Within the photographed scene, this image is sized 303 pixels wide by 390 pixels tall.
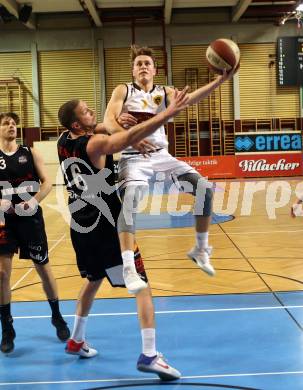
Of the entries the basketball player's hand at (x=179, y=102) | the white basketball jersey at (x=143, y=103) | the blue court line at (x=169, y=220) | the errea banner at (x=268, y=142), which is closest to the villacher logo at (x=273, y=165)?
the errea banner at (x=268, y=142)

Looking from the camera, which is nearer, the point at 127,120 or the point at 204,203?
the point at 127,120

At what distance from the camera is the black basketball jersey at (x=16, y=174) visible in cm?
440

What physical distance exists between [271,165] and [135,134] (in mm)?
18283

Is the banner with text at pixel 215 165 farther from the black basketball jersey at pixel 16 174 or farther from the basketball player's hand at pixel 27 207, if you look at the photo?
the basketball player's hand at pixel 27 207

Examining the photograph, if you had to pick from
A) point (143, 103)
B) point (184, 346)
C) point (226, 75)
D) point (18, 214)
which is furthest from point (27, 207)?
point (226, 75)

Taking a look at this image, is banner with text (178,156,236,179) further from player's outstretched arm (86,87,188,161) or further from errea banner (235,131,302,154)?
player's outstretched arm (86,87,188,161)

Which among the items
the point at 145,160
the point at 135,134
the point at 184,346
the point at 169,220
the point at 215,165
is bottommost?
the point at 184,346

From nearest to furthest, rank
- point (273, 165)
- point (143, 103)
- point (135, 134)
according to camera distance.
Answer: point (135, 134) < point (143, 103) < point (273, 165)

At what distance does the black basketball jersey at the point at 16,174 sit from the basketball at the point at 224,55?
5.94ft

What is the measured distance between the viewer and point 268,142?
2112 centimetres

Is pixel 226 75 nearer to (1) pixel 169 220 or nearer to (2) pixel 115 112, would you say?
(2) pixel 115 112

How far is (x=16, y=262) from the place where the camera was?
25.6 feet

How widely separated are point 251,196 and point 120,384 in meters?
12.1

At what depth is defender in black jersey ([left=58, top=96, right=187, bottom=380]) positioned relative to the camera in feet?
12.0
